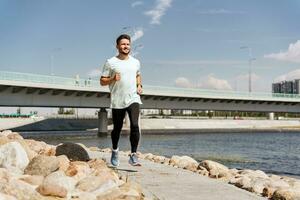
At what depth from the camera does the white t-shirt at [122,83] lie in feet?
23.6

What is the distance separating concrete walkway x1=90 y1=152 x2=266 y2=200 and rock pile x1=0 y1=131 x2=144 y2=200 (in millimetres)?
327

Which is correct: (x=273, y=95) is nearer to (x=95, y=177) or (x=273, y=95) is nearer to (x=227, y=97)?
(x=227, y=97)

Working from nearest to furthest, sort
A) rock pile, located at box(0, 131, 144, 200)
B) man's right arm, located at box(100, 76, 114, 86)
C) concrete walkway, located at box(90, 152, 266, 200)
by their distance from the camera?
rock pile, located at box(0, 131, 144, 200), concrete walkway, located at box(90, 152, 266, 200), man's right arm, located at box(100, 76, 114, 86)

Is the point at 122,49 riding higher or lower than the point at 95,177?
higher

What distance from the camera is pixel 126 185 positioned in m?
5.84

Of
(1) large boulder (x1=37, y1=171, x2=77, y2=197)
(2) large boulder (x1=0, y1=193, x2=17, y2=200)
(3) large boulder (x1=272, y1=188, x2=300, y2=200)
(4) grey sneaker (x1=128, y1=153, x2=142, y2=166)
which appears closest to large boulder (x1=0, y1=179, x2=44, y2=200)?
(1) large boulder (x1=37, y1=171, x2=77, y2=197)

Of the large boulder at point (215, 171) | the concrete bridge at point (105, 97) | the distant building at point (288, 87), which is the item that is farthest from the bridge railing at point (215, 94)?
the distant building at point (288, 87)

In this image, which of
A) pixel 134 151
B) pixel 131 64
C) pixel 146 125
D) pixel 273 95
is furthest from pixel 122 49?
pixel 146 125

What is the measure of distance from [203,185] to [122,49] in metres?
2.49

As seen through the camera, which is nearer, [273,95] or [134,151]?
[134,151]

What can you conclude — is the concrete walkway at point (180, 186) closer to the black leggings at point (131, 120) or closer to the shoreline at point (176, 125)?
the black leggings at point (131, 120)

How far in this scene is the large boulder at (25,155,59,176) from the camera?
255 inches

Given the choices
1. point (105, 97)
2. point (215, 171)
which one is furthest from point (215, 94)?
point (215, 171)

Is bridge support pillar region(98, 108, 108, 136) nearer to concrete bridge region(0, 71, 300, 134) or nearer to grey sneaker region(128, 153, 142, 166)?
concrete bridge region(0, 71, 300, 134)
